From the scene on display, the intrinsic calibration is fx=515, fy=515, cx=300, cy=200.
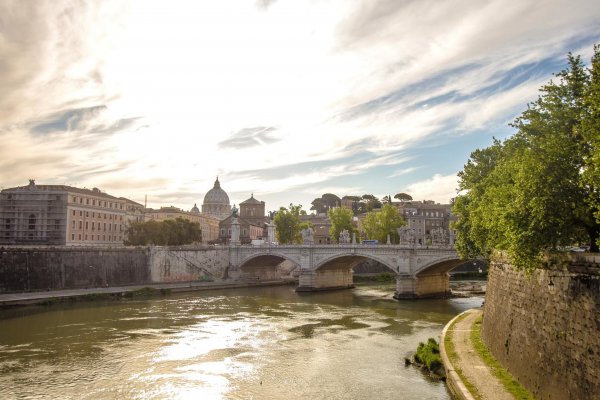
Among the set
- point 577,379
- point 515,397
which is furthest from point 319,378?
point 577,379

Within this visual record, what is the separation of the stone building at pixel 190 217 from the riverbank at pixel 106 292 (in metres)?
44.2

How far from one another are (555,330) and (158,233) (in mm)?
62622

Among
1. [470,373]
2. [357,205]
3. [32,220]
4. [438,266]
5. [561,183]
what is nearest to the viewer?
[561,183]

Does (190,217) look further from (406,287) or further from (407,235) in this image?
(406,287)

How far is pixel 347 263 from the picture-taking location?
202 feet

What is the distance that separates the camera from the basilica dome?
150m

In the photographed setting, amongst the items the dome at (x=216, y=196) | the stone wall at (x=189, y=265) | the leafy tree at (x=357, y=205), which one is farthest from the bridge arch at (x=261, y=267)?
the dome at (x=216, y=196)

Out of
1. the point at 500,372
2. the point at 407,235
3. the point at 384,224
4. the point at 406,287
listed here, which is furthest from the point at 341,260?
the point at 500,372


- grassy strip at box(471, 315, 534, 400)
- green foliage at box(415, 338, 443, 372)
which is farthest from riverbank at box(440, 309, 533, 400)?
green foliage at box(415, 338, 443, 372)

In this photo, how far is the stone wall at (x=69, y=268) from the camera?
45.8 metres

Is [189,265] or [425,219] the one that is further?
[425,219]

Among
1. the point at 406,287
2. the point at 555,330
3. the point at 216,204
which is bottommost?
the point at 406,287

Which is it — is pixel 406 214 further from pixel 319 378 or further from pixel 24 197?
pixel 319 378

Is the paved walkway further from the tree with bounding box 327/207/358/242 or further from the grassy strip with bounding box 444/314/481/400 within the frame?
the tree with bounding box 327/207/358/242
